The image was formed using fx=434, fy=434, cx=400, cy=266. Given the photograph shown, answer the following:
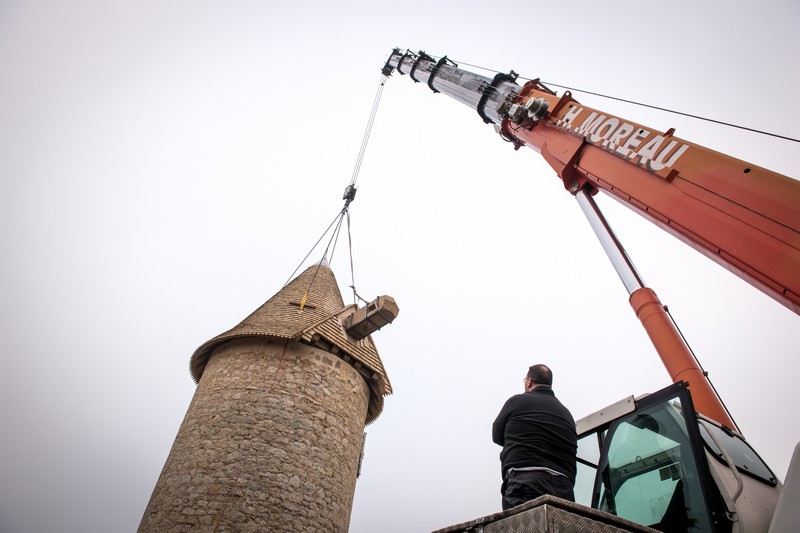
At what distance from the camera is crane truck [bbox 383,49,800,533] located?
8.11 ft

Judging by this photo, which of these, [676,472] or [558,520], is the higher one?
[676,472]

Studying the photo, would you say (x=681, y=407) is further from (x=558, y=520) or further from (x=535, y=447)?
(x=558, y=520)

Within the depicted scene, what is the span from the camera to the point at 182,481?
20.5 feet

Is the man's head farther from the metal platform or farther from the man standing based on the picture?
the metal platform

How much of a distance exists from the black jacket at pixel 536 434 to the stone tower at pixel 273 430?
4.30m

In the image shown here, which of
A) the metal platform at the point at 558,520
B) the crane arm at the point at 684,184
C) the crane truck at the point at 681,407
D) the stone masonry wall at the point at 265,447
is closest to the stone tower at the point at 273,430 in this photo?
the stone masonry wall at the point at 265,447

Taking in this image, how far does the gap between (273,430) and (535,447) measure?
484 cm

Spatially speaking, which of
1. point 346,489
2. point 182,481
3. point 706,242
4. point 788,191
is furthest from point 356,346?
point 788,191

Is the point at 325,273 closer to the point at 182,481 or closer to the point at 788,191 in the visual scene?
the point at 182,481

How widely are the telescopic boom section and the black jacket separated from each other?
160 centimetres

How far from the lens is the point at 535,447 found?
9.33 ft

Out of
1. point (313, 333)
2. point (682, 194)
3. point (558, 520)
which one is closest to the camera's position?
point (558, 520)

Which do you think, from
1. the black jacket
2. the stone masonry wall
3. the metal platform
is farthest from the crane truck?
the stone masonry wall

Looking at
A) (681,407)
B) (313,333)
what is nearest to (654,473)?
(681,407)
